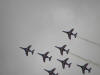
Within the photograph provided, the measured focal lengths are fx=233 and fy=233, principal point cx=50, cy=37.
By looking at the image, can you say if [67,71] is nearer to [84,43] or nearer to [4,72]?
[84,43]

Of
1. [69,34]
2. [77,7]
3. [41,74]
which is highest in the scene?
[77,7]

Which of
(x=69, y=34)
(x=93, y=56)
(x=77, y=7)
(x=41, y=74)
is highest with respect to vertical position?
(x=77, y=7)

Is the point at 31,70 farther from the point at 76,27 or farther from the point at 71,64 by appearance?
the point at 76,27

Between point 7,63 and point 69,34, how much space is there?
8.05 metres

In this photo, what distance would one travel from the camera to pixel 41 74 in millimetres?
27547

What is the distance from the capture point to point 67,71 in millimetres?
27297

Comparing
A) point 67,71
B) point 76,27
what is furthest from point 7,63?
point 76,27

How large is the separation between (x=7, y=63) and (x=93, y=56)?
1015 centimetres

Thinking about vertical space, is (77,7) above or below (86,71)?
above

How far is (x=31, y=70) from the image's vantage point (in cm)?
2742

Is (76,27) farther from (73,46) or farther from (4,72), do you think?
(4,72)

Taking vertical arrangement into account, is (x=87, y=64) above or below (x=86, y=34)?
below

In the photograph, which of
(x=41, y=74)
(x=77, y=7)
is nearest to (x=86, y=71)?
(x=41, y=74)

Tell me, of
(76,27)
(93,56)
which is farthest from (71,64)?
(76,27)
